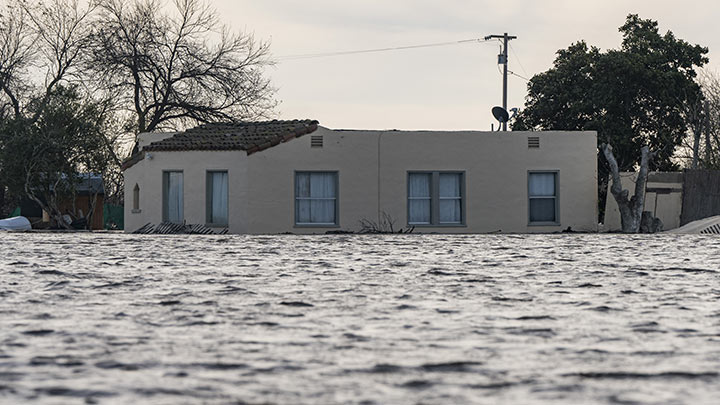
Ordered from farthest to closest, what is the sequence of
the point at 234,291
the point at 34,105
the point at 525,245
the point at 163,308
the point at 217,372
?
1. the point at 34,105
2. the point at 525,245
3. the point at 234,291
4. the point at 163,308
5. the point at 217,372

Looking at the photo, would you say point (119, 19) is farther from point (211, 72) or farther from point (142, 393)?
point (142, 393)

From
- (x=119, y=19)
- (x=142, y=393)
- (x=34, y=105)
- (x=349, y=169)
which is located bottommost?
(x=142, y=393)

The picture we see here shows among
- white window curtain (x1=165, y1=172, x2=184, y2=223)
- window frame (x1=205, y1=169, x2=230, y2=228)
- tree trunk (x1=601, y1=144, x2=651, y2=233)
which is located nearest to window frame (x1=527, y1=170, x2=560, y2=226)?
tree trunk (x1=601, y1=144, x2=651, y2=233)

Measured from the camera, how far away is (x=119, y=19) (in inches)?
1927

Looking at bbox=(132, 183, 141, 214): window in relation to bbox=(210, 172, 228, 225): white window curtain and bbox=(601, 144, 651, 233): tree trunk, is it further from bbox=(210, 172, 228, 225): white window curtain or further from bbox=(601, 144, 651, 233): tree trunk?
bbox=(601, 144, 651, 233): tree trunk

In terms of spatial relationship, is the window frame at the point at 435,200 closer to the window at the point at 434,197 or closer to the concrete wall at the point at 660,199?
the window at the point at 434,197

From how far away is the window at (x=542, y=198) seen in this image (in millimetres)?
36812

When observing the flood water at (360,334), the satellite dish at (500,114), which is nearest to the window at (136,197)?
the satellite dish at (500,114)

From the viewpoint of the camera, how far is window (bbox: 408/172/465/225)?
36.2 meters

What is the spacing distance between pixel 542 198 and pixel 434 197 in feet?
11.9

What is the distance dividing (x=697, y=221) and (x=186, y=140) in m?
16.4

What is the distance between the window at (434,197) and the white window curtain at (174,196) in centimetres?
732

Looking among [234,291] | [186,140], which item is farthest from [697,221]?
[234,291]

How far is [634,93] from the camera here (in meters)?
48.3
